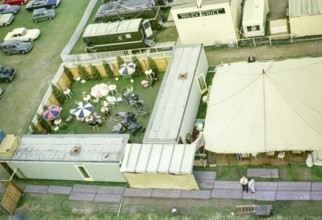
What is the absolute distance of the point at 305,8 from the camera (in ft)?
116

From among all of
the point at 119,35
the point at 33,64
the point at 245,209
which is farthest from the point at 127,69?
the point at 245,209

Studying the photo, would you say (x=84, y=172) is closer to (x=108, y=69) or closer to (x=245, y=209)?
(x=245, y=209)

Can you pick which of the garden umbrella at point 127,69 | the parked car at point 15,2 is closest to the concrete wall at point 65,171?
the garden umbrella at point 127,69

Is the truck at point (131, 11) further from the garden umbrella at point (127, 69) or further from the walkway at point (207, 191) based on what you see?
the walkway at point (207, 191)

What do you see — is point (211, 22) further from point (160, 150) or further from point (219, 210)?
point (219, 210)

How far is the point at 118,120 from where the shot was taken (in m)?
35.5

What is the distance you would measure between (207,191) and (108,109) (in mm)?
12447

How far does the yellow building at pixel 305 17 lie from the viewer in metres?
35.0

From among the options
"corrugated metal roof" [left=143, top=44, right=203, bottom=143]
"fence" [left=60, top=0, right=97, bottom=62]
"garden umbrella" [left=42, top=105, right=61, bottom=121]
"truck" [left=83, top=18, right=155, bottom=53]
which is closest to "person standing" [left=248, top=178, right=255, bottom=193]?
"corrugated metal roof" [left=143, top=44, right=203, bottom=143]

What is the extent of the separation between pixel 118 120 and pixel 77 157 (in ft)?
21.2

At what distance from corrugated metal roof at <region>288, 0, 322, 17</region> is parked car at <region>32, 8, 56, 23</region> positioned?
2716 cm

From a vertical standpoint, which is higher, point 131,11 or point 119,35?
point 131,11

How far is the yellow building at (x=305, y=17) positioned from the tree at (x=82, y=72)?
18.6m

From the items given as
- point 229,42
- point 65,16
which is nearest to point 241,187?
point 229,42
